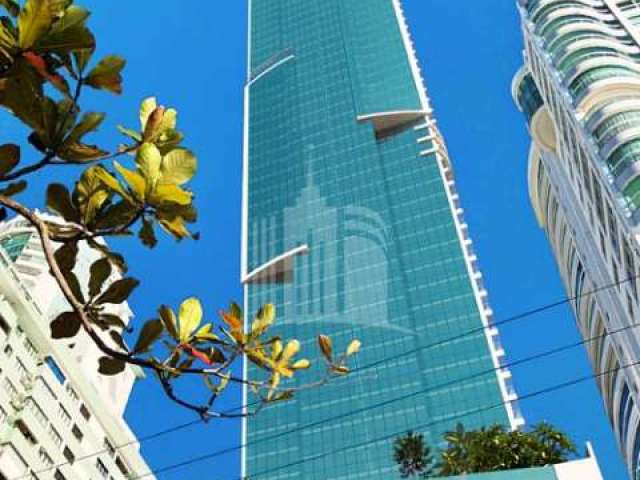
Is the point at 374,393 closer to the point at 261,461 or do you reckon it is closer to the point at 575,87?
the point at 261,461

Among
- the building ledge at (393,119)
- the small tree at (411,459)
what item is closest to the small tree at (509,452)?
the small tree at (411,459)

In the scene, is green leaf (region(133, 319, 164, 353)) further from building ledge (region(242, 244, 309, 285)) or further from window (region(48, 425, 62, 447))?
building ledge (region(242, 244, 309, 285))

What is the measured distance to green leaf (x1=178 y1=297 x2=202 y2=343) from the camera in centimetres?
269

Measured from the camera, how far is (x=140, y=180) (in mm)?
2230

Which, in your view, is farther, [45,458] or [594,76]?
[594,76]

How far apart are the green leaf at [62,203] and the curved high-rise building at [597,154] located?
30.8m

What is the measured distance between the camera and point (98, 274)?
104 inches

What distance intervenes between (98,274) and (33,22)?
3.05 feet

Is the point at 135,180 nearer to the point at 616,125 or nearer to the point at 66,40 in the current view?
the point at 66,40

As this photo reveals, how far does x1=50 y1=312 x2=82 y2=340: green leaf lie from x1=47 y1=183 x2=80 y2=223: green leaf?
0.38 meters

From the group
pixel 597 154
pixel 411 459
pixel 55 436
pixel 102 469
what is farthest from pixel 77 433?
pixel 597 154

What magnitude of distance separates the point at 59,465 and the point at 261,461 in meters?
37.9

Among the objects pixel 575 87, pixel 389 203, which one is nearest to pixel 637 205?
pixel 575 87

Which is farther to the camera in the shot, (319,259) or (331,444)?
(319,259)
